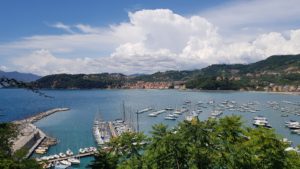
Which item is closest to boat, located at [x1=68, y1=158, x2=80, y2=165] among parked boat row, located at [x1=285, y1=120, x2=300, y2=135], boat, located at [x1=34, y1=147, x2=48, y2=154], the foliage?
boat, located at [x1=34, y1=147, x2=48, y2=154]

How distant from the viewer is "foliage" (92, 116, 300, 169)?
602 inches

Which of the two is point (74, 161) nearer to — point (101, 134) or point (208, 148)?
point (101, 134)

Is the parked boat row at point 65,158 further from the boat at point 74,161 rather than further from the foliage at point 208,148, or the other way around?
the foliage at point 208,148

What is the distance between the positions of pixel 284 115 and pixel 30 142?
6068 cm

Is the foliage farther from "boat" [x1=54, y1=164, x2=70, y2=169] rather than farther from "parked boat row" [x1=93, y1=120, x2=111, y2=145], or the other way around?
"parked boat row" [x1=93, y1=120, x2=111, y2=145]

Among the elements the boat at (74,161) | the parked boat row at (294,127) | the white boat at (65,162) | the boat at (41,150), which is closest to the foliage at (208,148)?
the white boat at (65,162)

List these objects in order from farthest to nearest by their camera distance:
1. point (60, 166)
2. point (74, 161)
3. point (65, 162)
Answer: point (74, 161) < point (65, 162) < point (60, 166)

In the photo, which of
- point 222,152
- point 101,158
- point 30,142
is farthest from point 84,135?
point 222,152

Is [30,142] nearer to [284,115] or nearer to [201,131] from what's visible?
[201,131]

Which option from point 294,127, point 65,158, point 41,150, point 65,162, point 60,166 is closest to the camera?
point 60,166

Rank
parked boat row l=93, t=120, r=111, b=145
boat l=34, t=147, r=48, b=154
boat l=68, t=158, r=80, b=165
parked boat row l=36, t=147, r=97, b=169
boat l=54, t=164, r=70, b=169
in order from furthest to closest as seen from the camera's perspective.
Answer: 1. parked boat row l=93, t=120, r=111, b=145
2. boat l=34, t=147, r=48, b=154
3. boat l=68, t=158, r=80, b=165
4. parked boat row l=36, t=147, r=97, b=169
5. boat l=54, t=164, r=70, b=169

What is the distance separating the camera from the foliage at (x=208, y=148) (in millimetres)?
15289

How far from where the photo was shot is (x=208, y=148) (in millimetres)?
16672

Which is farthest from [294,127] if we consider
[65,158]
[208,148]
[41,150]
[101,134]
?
[208,148]
